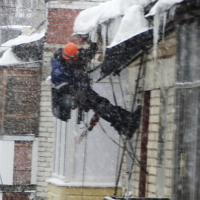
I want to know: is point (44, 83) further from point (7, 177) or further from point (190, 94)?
point (190, 94)

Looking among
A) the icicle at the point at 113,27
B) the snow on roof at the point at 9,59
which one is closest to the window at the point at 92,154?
the icicle at the point at 113,27

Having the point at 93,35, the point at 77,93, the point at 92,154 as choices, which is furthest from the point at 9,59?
the point at 77,93

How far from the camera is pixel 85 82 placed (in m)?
10.4

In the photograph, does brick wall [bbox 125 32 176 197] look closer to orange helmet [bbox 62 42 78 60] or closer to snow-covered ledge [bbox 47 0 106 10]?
orange helmet [bbox 62 42 78 60]

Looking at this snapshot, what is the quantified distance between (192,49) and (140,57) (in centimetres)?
188

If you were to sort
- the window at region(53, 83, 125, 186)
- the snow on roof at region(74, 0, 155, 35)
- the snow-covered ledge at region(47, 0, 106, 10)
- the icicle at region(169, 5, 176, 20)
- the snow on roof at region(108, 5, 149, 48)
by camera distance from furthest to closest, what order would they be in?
1. the snow-covered ledge at region(47, 0, 106, 10)
2. the window at region(53, 83, 125, 186)
3. the snow on roof at region(74, 0, 155, 35)
4. the snow on roof at region(108, 5, 149, 48)
5. the icicle at region(169, 5, 176, 20)

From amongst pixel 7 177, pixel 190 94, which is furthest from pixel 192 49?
pixel 7 177

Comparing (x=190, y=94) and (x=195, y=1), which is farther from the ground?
(x=195, y=1)

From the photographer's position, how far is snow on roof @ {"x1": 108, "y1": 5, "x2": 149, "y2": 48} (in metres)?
8.41

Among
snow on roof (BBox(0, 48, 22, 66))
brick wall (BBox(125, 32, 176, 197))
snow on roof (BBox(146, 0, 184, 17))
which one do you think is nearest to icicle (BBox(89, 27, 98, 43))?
brick wall (BBox(125, 32, 176, 197))

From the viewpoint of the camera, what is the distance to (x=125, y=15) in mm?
8828

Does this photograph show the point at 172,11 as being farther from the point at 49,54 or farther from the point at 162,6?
the point at 49,54

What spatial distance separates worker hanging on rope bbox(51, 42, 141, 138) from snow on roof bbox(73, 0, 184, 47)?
62cm

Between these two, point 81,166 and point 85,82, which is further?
point 81,166
